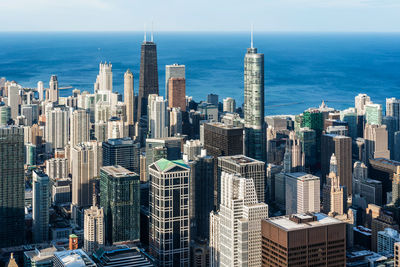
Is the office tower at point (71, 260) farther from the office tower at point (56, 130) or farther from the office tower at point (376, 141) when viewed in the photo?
the office tower at point (56, 130)

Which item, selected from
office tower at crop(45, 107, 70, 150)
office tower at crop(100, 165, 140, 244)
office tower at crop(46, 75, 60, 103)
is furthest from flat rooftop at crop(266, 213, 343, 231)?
office tower at crop(46, 75, 60, 103)

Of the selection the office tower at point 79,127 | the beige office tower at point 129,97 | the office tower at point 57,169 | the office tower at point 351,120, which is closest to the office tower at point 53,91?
the beige office tower at point 129,97

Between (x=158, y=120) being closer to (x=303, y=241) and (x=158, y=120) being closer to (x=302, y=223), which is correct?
(x=302, y=223)

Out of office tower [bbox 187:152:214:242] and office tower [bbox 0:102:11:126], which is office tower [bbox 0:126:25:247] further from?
office tower [bbox 0:102:11:126]

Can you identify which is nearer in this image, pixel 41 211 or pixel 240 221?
pixel 240 221

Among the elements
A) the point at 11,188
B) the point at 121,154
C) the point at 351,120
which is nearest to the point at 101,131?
the point at 121,154

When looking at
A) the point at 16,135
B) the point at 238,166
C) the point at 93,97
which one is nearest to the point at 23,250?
the point at 16,135
